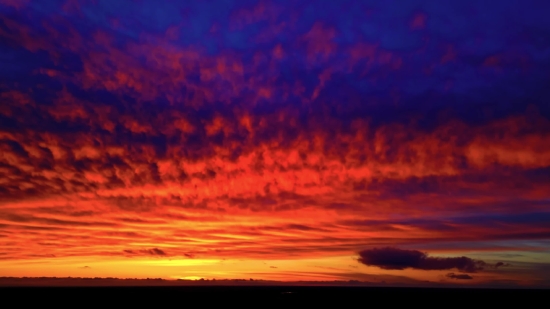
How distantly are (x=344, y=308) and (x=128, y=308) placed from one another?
41.9 meters

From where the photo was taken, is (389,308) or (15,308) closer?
(15,308)

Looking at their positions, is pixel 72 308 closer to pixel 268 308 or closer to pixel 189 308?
pixel 189 308

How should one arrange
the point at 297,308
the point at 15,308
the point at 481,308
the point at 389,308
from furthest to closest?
the point at 481,308 → the point at 389,308 → the point at 297,308 → the point at 15,308

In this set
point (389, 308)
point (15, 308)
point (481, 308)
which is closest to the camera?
→ point (15, 308)

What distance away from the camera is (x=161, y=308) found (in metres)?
92.3

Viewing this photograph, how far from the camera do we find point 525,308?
10588 cm

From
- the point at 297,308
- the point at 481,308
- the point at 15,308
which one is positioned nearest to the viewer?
the point at 15,308

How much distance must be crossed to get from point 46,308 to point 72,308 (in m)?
4.39

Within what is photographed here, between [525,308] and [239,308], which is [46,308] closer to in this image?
[239,308]

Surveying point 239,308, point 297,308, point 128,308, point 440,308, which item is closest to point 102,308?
point 128,308

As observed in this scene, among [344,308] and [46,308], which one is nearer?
[46,308]

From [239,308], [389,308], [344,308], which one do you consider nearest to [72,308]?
[239,308]

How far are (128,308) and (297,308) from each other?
31.6m

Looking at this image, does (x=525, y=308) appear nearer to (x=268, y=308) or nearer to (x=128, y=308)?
(x=268, y=308)
